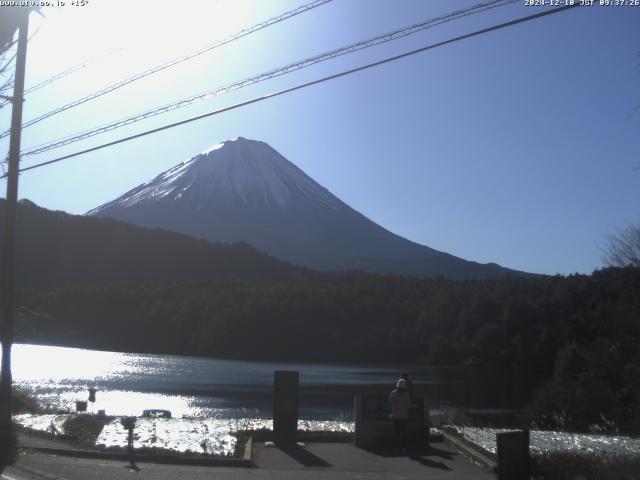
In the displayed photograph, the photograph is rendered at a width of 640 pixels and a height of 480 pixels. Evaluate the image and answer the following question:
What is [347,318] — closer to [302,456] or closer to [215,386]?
[215,386]

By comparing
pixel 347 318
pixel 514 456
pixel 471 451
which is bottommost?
pixel 471 451

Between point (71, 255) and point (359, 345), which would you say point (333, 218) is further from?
point (359, 345)

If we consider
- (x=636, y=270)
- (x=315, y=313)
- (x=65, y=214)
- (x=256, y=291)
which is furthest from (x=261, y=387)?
(x=65, y=214)

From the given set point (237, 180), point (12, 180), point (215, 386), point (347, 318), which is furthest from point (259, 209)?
point (12, 180)

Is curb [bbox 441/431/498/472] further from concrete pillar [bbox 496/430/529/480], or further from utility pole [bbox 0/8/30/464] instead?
utility pole [bbox 0/8/30/464]

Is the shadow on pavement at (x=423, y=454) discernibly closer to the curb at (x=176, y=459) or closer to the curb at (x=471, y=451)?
the curb at (x=471, y=451)

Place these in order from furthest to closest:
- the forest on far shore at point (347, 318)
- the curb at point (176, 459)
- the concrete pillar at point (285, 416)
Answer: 1. the forest on far shore at point (347, 318)
2. the concrete pillar at point (285, 416)
3. the curb at point (176, 459)

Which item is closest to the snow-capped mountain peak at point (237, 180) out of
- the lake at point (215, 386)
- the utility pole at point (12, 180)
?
the lake at point (215, 386)

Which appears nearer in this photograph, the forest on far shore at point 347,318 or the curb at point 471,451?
the curb at point 471,451
